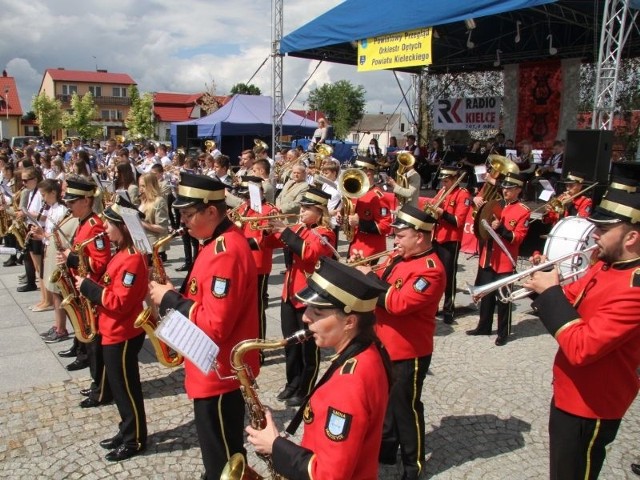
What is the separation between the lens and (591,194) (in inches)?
319

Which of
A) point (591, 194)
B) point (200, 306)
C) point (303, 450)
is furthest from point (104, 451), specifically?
point (591, 194)

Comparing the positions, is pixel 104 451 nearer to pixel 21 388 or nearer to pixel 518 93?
pixel 21 388

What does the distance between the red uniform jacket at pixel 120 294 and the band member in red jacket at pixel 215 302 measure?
813 millimetres

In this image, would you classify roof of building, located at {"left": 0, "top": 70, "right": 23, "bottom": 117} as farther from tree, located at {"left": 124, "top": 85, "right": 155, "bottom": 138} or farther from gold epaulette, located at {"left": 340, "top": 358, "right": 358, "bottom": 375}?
gold epaulette, located at {"left": 340, "top": 358, "right": 358, "bottom": 375}

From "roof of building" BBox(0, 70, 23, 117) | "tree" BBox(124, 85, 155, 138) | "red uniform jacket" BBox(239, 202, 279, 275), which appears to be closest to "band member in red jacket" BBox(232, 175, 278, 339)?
"red uniform jacket" BBox(239, 202, 279, 275)

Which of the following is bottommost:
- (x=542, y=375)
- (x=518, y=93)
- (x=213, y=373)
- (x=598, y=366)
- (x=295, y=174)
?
(x=542, y=375)

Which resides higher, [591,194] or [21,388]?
[591,194]

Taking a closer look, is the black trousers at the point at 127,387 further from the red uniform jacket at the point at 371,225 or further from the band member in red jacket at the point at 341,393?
the red uniform jacket at the point at 371,225

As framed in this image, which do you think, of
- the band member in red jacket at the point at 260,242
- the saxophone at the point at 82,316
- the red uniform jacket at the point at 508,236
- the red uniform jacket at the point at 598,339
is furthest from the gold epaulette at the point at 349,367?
the red uniform jacket at the point at 508,236

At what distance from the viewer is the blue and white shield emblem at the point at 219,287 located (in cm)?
311

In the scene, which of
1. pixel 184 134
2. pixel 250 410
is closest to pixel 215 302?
pixel 250 410

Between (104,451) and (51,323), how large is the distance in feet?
11.8

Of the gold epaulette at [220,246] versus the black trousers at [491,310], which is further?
the black trousers at [491,310]

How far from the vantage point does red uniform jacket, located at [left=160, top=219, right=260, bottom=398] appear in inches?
123
